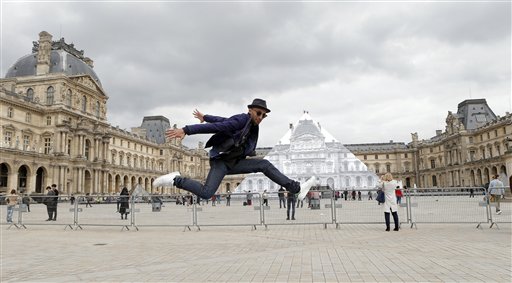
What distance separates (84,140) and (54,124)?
4518mm

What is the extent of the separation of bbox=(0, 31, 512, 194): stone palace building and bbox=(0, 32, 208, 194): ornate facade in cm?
10

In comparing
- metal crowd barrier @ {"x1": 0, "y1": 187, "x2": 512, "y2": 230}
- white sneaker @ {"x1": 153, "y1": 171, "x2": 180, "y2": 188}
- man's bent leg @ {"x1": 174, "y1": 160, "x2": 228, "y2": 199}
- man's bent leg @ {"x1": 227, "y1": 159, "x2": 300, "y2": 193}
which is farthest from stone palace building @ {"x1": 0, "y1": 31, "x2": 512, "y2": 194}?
white sneaker @ {"x1": 153, "y1": 171, "x2": 180, "y2": 188}

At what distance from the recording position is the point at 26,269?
6047 millimetres

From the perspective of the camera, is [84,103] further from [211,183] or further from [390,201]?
[211,183]

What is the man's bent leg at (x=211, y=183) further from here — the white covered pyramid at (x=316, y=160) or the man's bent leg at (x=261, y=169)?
the white covered pyramid at (x=316, y=160)

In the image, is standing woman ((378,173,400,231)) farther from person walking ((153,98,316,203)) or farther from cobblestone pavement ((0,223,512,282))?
person walking ((153,98,316,203))

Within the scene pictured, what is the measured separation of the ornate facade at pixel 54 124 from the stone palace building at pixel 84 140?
0.34 ft

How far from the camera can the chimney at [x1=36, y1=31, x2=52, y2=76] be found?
48.5m

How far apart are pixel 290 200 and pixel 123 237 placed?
532 cm

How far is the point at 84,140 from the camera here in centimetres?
5000

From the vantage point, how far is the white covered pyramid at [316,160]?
45781mm

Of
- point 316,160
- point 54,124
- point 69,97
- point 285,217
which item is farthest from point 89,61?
point 285,217

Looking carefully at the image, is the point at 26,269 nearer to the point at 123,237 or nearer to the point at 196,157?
the point at 123,237

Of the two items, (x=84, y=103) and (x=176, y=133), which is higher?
(x=84, y=103)
